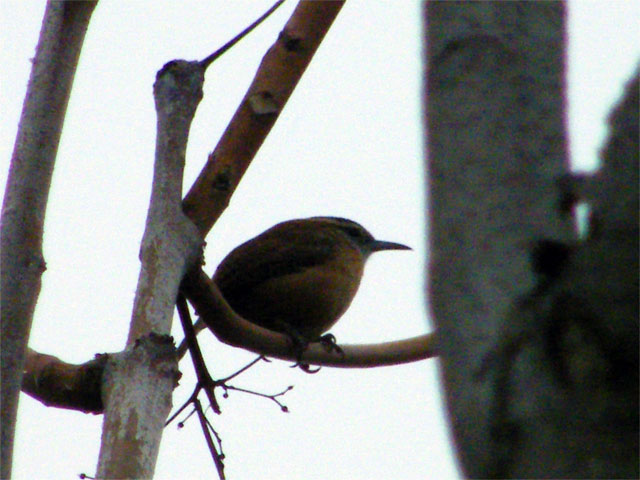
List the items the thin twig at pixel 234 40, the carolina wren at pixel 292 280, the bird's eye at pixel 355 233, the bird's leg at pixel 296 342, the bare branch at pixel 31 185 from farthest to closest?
the bird's eye at pixel 355 233 < the carolina wren at pixel 292 280 < the bird's leg at pixel 296 342 < the thin twig at pixel 234 40 < the bare branch at pixel 31 185

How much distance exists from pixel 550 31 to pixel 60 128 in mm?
2179

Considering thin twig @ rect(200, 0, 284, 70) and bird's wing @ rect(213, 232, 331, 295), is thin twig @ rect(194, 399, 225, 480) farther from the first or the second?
bird's wing @ rect(213, 232, 331, 295)

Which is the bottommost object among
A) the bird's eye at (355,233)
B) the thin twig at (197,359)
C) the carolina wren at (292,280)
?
the thin twig at (197,359)

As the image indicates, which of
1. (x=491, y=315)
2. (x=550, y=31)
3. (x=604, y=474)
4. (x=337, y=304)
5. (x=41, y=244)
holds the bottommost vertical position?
(x=604, y=474)

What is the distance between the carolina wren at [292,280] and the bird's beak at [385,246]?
1124mm

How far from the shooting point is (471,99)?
1.59 metres

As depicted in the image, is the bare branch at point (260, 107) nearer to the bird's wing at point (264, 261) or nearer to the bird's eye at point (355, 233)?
the bird's wing at point (264, 261)

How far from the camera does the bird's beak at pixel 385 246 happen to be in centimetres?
823

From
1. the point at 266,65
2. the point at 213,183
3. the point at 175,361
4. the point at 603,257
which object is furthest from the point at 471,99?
the point at 266,65

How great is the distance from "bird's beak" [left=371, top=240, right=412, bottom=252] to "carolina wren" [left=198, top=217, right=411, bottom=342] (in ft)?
3.69

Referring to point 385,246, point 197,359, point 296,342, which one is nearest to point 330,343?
point 296,342

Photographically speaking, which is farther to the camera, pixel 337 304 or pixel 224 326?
pixel 337 304

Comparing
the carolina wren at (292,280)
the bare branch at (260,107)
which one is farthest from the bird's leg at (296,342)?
the bare branch at (260,107)

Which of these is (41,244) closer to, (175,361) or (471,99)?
(175,361)
